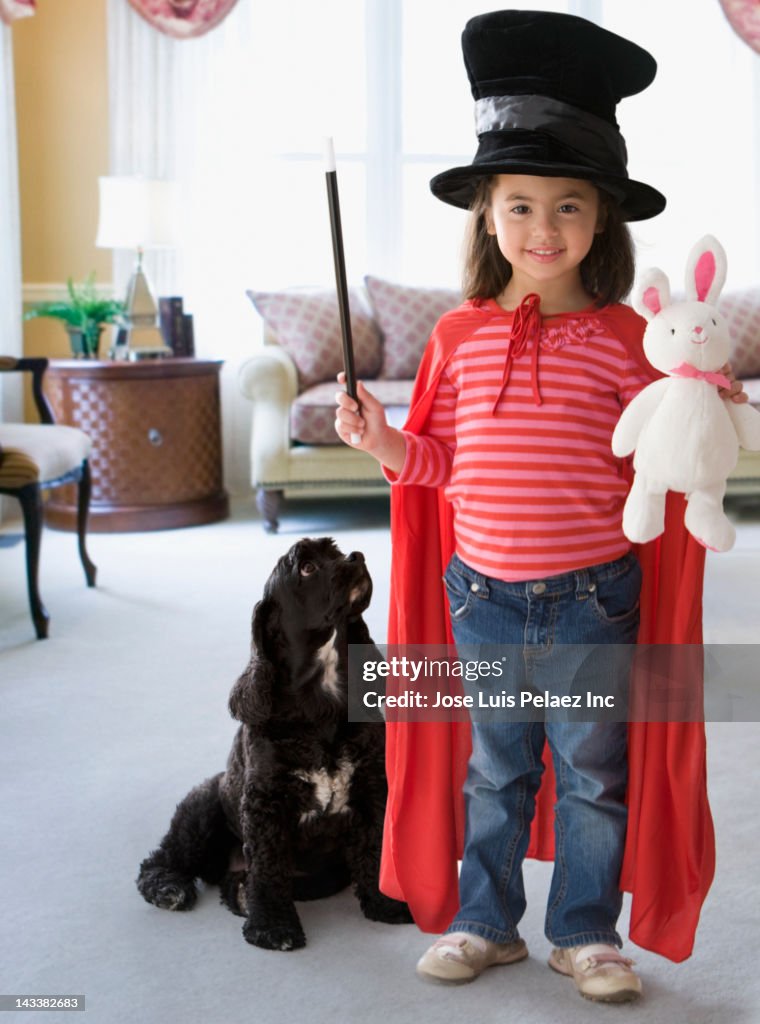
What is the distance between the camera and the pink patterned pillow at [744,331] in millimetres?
5016

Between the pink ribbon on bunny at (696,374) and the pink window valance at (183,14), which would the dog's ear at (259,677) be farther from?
the pink window valance at (183,14)

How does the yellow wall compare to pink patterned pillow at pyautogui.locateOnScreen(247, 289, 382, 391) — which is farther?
the yellow wall

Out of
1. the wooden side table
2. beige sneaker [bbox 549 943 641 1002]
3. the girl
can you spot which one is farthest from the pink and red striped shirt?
the wooden side table

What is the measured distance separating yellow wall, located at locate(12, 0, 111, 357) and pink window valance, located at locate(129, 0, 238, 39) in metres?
0.22

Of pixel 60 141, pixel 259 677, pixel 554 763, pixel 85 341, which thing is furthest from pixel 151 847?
pixel 60 141

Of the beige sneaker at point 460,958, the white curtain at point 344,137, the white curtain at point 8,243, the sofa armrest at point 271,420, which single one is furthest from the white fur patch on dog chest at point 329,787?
the white curtain at point 344,137

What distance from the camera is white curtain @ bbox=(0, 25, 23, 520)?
483cm

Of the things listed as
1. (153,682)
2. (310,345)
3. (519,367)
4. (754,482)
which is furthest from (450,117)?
(519,367)

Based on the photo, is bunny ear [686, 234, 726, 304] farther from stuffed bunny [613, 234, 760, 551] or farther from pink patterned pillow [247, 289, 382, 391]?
pink patterned pillow [247, 289, 382, 391]

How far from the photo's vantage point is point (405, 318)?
504 cm

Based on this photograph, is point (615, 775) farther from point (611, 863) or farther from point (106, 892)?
point (106, 892)

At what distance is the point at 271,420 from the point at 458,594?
3.20m

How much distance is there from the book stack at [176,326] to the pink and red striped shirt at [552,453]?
142 inches

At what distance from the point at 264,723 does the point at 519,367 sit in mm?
623
